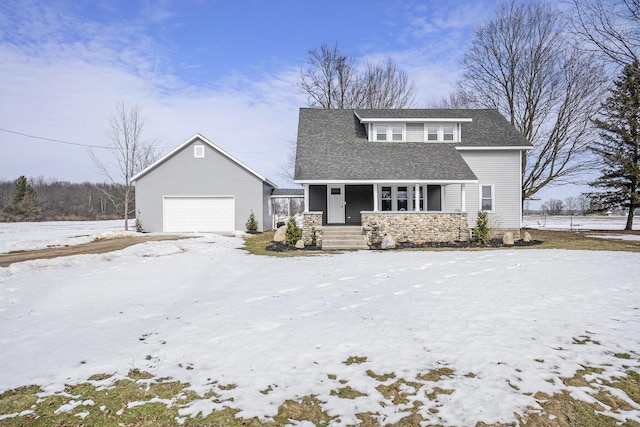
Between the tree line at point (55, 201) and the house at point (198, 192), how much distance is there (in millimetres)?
7036

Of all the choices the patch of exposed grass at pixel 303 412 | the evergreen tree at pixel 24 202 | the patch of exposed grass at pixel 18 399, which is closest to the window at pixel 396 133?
the patch of exposed grass at pixel 303 412

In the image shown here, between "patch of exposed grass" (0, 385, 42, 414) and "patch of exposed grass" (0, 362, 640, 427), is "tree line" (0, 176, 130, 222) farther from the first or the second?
"patch of exposed grass" (0, 362, 640, 427)

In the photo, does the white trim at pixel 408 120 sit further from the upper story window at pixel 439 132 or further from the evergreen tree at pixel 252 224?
the evergreen tree at pixel 252 224

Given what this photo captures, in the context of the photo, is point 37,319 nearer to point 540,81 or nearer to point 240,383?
point 240,383

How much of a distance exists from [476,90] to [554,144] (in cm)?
643

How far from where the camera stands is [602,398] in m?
3.30

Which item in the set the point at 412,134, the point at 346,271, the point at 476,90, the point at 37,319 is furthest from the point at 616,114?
the point at 37,319

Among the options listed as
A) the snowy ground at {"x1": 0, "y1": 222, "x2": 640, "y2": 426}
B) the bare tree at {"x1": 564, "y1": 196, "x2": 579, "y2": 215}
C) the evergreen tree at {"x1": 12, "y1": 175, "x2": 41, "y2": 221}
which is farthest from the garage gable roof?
the bare tree at {"x1": 564, "y1": 196, "x2": 579, "y2": 215}

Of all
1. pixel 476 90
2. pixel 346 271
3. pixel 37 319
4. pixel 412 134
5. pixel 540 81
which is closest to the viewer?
pixel 37 319

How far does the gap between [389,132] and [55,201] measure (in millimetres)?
71562

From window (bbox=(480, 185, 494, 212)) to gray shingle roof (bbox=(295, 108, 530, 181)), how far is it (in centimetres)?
220

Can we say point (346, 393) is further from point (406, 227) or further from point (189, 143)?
point (189, 143)

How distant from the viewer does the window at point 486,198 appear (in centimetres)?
1836

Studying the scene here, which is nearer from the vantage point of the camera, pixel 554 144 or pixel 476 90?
pixel 554 144
